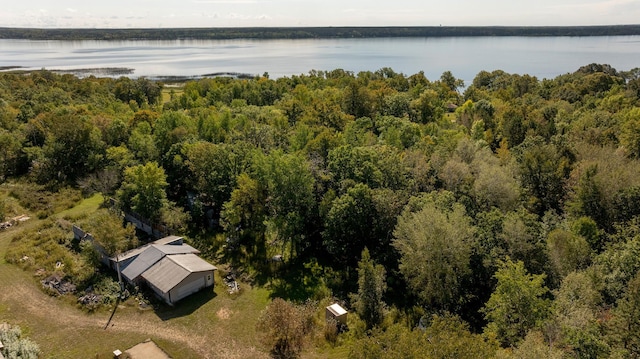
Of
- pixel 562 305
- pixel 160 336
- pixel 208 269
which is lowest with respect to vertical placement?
pixel 160 336

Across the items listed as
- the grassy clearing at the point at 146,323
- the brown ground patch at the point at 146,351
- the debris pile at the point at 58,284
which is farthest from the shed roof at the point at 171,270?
the debris pile at the point at 58,284

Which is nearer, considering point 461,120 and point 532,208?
point 532,208

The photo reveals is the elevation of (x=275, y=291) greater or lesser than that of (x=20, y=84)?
lesser

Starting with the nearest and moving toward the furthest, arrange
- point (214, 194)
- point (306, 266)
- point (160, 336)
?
point (160, 336), point (306, 266), point (214, 194)

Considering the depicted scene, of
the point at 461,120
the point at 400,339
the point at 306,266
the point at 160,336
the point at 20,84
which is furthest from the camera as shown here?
the point at 20,84

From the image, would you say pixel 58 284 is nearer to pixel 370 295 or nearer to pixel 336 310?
pixel 336 310

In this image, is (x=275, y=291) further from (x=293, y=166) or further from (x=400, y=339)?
(x=400, y=339)

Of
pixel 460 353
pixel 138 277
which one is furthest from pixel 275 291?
pixel 460 353
